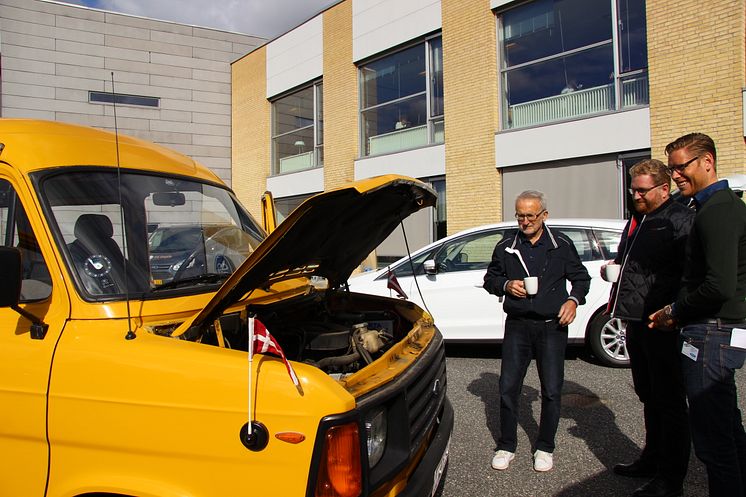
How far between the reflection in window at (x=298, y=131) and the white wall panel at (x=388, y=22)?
2.55m

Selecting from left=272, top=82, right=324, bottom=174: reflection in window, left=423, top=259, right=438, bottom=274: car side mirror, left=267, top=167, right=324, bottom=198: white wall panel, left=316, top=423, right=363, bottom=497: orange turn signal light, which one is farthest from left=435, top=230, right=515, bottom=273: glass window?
left=272, top=82, right=324, bottom=174: reflection in window

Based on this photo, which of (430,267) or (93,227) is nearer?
(93,227)

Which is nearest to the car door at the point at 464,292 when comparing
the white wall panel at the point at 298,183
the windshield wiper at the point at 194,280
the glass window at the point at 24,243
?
the windshield wiper at the point at 194,280

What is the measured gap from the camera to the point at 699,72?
353 inches

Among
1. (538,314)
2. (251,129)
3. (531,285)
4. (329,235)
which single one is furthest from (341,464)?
(251,129)

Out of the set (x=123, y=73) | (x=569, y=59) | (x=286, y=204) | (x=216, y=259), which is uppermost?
(x=123, y=73)

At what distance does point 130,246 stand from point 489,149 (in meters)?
10.3

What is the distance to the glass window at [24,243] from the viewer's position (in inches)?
87.6

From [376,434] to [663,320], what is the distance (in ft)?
5.80

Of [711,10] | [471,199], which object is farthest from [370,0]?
[711,10]

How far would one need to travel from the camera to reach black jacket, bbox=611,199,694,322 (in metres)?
3.06

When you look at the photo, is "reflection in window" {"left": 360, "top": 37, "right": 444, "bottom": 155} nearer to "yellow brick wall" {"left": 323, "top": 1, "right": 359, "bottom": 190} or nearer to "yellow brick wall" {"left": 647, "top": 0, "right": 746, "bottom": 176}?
"yellow brick wall" {"left": 323, "top": 1, "right": 359, "bottom": 190}

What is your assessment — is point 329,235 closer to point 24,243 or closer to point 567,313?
point 24,243

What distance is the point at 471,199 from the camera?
39.9ft
